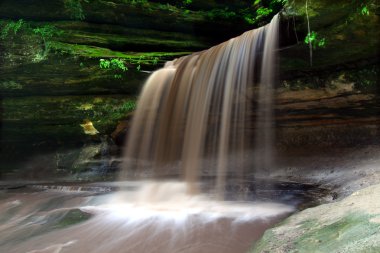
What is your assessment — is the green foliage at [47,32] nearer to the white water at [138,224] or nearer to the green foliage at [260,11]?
the white water at [138,224]

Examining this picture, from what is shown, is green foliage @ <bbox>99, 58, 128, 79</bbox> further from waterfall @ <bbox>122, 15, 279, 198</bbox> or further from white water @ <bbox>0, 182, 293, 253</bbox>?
white water @ <bbox>0, 182, 293, 253</bbox>

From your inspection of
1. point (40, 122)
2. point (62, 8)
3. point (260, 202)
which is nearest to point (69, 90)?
point (40, 122)

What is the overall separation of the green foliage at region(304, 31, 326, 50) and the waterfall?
0.59 metres

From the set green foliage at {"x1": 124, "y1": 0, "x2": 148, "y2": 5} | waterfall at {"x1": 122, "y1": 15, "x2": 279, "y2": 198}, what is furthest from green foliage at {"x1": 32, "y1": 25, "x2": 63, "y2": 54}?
waterfall at {"x1": 122, "y1": 15, "x2": 279, "y2": 198}

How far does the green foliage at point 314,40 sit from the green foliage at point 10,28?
5927 mm

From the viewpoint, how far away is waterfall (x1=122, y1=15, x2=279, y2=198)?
6062mm

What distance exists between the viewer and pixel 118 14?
8680 millimetres

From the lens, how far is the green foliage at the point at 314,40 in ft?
16.9

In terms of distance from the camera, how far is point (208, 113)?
6301mm

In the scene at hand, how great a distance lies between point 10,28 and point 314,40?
6195mm

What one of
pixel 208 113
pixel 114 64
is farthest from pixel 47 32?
pixel 208 113

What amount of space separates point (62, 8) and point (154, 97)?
10.9ft

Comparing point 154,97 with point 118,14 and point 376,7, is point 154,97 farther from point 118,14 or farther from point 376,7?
point 376,7

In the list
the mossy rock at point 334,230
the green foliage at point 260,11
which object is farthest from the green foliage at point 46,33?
the mossy rock at point 334,230
